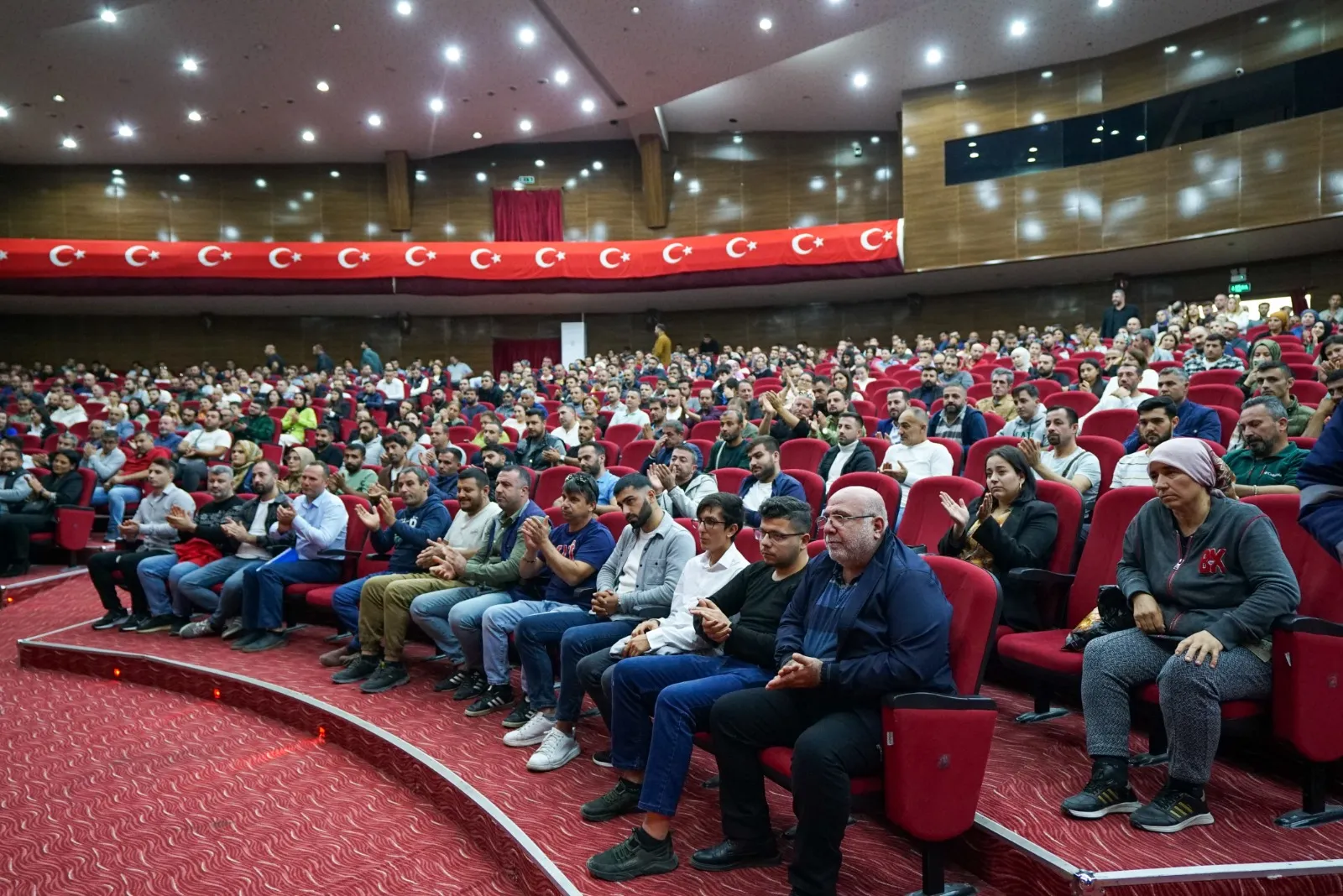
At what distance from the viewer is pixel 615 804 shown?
2035 millimetres

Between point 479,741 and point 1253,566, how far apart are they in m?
2.13

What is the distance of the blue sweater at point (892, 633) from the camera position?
163 centimetres

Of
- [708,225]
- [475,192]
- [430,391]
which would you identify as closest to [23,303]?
[475,192]

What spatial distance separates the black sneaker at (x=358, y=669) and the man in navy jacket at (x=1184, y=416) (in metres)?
3.24

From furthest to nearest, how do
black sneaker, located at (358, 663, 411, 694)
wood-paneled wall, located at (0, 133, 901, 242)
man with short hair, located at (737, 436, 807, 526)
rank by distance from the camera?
1. wood-paneled wall, located at (0, 133, 901, 242)
2. man with short hair, located at (737, 436, 807, 526)
3. black sneaker, located at (358, 663, 411, 694)

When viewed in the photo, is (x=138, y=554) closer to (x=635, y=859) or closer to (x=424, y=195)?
(x=635, y=859)

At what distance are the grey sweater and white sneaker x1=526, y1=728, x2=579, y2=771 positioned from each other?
1.53m

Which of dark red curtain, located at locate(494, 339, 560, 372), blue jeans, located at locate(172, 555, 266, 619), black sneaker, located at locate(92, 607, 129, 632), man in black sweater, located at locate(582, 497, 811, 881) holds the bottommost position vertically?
black sneaker, located at locate(92, 607, 129, 632)

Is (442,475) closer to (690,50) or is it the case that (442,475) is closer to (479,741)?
(479,741)

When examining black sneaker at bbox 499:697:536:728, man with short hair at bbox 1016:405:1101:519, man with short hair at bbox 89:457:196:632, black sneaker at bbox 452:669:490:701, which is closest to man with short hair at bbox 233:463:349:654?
man with short hair at bbox 89:457:196:632

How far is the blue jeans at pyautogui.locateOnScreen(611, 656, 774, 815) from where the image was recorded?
1848mm

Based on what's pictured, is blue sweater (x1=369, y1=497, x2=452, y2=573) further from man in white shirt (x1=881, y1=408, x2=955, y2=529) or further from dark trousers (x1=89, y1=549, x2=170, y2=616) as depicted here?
man in white shirt (x1=881, y1=408, x2=955, y2=529)

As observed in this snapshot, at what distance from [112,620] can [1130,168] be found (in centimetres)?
1110

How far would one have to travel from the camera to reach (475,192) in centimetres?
1377
